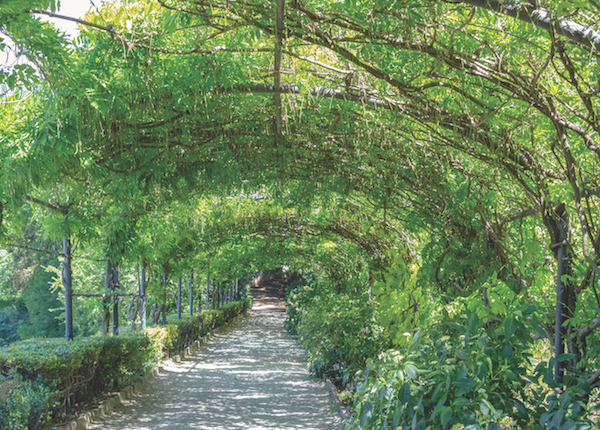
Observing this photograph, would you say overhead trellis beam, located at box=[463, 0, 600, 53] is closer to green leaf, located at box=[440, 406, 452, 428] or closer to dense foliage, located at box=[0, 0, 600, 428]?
dense foliage, located at box=[0, 0, 600, 428]

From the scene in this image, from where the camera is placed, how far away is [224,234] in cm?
1146

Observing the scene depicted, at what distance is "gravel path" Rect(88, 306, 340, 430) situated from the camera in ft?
20.2

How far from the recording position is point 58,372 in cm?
532

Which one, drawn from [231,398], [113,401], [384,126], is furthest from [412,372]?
[231,398]

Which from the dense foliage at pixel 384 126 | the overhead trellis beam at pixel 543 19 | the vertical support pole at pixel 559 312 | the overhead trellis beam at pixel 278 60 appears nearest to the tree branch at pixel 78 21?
the dense foliage at pixel 384 126

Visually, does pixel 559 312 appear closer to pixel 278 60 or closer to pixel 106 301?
pixel 278 60

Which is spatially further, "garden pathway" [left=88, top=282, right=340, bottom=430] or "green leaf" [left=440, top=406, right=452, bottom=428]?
"garden pathway" [left=88, top=282, right=340, bottom=430]

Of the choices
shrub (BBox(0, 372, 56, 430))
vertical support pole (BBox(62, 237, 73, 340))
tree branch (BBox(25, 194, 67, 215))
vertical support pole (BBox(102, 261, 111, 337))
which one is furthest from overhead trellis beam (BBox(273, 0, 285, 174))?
vertical support pole (BBox(102, 261, 111, 337))

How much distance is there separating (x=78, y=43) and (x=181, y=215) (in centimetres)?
539

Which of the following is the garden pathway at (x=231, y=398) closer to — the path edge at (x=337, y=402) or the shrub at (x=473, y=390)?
the path edge at (x=337, y=402)

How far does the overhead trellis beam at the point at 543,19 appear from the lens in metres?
2.04

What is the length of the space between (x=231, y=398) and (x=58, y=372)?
3.11 meters

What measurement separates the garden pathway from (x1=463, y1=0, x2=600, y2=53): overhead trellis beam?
16.7 feet

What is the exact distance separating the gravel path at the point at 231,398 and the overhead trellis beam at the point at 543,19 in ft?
16.8
